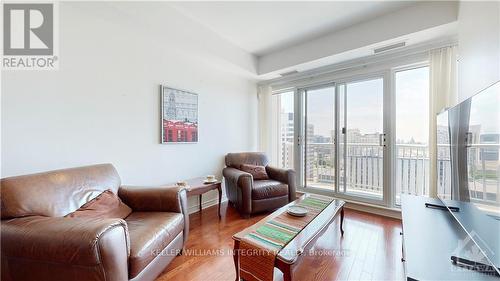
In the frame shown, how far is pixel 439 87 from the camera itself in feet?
8.05

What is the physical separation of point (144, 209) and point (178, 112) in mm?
1425

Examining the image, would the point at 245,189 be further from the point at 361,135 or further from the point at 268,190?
the point at 361,135

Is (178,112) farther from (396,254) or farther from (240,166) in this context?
(396,254)

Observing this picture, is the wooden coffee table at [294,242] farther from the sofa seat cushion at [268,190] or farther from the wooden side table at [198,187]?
the wooden side table at [198,187]

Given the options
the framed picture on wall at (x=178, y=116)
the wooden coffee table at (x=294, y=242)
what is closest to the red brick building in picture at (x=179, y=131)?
the framed picture on wall at (x=178, y=116)

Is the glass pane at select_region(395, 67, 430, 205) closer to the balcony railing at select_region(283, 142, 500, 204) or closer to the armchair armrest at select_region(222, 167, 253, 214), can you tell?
the balcony railing at select_region(283, 142, 500, 204)

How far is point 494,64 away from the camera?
4.19ft

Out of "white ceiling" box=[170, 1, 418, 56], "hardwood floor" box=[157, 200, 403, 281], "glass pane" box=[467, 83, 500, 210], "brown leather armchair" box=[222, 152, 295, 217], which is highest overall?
"white ceiling" box=[170, 1, 418, 56]

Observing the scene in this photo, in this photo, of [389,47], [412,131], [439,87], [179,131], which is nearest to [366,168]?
[412,131]

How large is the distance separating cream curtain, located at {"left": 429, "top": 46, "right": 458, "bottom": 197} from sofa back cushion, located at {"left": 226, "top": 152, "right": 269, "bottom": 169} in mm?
2281

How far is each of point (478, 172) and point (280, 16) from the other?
2.43 m

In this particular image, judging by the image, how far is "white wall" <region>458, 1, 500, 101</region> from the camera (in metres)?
1.27

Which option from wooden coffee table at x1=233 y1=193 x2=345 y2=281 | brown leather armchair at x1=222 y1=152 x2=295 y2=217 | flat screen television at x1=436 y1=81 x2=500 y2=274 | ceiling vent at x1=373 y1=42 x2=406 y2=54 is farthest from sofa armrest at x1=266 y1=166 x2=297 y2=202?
ceiling vent at x1=373 y1=42 x2=406 y2=54

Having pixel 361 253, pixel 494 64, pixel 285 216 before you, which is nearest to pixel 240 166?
pixel 285 216
